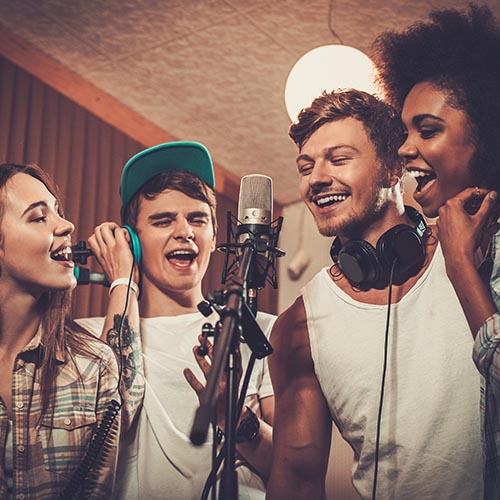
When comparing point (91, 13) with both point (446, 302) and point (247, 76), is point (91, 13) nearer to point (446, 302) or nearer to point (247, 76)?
point (247, 76)

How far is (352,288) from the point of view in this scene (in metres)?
2.21

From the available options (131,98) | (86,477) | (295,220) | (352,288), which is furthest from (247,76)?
(86,477)

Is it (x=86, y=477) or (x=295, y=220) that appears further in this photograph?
(x=295, y=220)

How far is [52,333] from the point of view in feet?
7.22

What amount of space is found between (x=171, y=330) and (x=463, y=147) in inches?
43.4

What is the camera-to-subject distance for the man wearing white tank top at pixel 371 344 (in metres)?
1.91

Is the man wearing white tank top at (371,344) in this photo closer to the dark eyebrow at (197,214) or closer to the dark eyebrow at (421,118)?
the dark eyebrow at (421,118)

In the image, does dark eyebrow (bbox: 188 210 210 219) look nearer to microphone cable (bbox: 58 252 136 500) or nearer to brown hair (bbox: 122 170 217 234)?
brown hair (bbox: 122 170 217 234)

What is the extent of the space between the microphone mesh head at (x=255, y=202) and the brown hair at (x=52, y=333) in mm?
679

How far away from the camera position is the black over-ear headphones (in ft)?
6.64

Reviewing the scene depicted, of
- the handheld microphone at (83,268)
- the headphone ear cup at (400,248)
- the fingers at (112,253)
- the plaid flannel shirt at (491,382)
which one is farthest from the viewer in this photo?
the fingers at (112,253)

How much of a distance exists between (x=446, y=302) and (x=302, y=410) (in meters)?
0.51

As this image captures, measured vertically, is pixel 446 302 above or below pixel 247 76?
below

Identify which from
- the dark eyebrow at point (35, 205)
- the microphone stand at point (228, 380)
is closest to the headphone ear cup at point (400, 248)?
the microphone stand at point (228, 380)
